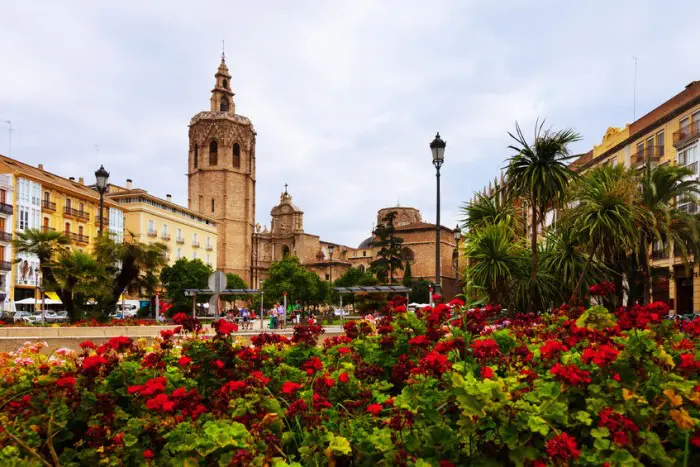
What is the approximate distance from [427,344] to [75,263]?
1590cm

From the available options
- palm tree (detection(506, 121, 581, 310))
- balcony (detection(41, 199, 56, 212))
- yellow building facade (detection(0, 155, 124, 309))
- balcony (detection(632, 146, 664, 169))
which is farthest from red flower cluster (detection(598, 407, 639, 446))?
balcony (detection(41, 199, 56, 212))

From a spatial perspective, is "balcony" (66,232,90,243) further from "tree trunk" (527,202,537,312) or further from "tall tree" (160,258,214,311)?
"tree trunk" (527,202,537,312)

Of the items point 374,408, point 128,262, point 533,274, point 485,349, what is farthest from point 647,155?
point 374,408

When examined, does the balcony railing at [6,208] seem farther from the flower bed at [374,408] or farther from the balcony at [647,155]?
the flower bed at [374,408]

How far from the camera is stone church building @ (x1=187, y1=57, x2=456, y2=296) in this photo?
8906 cm

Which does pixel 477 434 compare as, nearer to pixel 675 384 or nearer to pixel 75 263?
pixel 675 384

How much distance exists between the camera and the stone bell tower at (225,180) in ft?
290

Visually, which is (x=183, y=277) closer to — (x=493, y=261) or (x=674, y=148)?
(x=674, y=148)

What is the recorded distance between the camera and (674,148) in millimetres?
33250

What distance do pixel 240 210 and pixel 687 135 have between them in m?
68.6

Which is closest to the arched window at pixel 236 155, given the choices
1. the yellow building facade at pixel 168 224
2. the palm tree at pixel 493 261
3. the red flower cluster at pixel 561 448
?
the yellow building facade at pixel 168 224

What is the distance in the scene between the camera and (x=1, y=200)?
45.0m

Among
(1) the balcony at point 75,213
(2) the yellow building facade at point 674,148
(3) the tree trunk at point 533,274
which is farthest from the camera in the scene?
(1) the balcony at point 75,213

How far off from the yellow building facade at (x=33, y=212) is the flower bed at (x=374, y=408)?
133 ft
